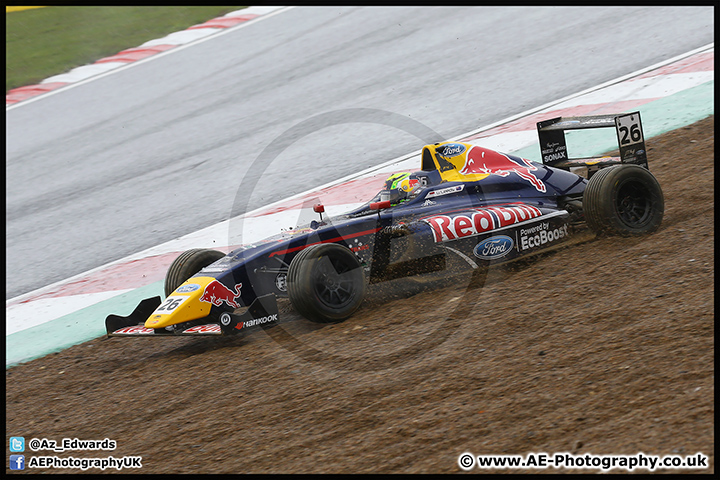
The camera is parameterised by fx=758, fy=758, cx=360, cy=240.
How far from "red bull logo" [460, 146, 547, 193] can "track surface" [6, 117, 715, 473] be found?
2.34ft

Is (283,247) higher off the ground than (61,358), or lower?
higher

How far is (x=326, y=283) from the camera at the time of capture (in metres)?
5.21

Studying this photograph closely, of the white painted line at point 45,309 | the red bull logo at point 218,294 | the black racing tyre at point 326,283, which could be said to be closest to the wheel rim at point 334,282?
the black racing tyre at point 326,283

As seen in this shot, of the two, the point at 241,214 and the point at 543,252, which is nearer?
the point at 543,252

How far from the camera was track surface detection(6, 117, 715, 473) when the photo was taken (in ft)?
11.4

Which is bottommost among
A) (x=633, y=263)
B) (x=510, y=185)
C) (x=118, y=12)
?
(x=633, y=263)

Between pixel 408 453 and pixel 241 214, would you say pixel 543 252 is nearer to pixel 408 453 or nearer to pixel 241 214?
pixel 408 453

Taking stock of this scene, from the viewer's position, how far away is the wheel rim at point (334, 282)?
514 cm

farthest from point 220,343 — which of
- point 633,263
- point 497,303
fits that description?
point 633,263

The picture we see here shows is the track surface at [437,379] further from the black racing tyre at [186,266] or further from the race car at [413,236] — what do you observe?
the black racing tyre at [186,266]

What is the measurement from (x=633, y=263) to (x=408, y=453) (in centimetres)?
262

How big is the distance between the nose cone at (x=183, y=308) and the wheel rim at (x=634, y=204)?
10.4 ft
